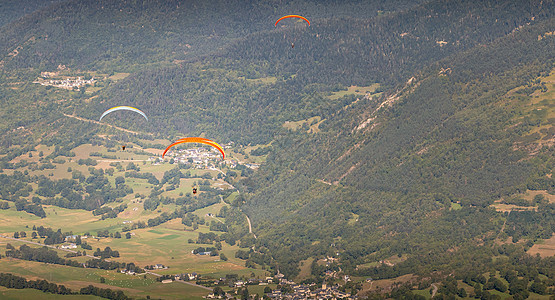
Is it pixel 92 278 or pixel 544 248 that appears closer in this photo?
pixel 544 248

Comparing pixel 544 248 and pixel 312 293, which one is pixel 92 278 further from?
pixel 544 248

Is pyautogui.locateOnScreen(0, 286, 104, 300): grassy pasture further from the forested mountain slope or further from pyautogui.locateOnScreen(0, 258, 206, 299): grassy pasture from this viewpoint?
the forested mountain slope

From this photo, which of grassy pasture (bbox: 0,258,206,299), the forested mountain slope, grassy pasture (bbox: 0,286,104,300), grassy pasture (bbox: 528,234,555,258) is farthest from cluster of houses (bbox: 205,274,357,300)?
grassy pasture (bbox: 528,234,555,258)

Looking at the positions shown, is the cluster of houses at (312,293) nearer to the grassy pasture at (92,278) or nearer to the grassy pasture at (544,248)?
the grassy pasture at (92,278)

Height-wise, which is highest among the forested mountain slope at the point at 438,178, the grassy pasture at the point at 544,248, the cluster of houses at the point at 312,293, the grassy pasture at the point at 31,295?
the forested mountain slope at the point at 438,178

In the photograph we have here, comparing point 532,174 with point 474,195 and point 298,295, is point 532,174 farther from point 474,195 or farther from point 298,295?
point 298,295

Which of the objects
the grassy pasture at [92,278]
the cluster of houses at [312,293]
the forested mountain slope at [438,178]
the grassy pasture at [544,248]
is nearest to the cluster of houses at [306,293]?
the cluster of houses at [312,293]

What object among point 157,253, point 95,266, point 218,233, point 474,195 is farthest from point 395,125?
point 95,266

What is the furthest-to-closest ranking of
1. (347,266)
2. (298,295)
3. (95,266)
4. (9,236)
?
(9,236) → (95,266) → (347,266) → (298,295)

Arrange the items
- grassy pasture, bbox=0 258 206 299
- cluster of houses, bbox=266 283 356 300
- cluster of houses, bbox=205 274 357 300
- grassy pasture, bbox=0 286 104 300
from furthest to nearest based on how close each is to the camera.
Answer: grassy pasture, bbox=0 258 206 299, grassy pasture, bbox=0 286 104 300, cluster of houses, bbox=205 274 357 300, cluster of houses, bbox=266 283 356 300

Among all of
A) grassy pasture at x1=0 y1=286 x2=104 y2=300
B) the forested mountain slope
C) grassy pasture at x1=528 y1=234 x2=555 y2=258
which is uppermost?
the forested mountain slope

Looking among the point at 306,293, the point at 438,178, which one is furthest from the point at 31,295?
the point at 438,178
